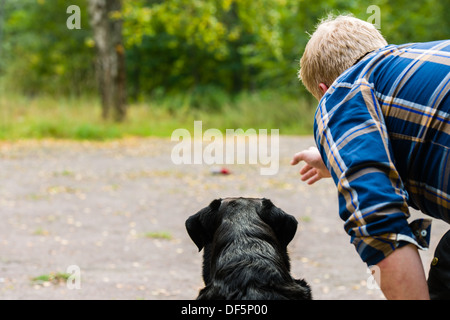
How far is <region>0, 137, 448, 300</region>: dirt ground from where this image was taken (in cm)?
552

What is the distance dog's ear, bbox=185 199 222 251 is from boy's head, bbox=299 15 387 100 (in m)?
0.88

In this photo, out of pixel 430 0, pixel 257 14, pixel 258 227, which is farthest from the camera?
pixel 430 0

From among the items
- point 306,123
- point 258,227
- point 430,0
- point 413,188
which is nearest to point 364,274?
point 258,227

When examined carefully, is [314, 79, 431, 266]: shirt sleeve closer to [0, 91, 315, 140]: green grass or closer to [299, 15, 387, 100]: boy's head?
[299, 15, 387, 100]: boy's head

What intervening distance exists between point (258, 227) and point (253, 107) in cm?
2057

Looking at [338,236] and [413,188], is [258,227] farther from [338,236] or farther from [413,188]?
[338,236]

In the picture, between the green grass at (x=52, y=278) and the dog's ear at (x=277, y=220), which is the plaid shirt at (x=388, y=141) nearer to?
the dog's ear at (x=277, y=220)

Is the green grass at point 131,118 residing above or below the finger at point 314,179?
below

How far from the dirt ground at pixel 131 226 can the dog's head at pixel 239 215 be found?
2.48 metres

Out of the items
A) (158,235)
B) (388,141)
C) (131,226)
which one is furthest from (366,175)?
(131,226)

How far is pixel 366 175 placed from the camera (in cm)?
174

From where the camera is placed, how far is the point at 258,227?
2670mm

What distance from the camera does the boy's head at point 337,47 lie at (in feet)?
6.95

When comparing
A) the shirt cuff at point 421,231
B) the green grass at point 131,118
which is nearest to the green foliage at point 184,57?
the green grass at point 131,118
